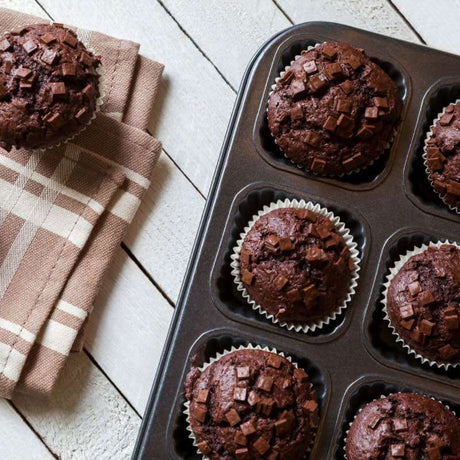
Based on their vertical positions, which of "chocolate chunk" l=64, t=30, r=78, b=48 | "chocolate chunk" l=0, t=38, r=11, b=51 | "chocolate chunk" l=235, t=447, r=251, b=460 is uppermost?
"chocolate chunk" l=64, t=30, r=78, b=48

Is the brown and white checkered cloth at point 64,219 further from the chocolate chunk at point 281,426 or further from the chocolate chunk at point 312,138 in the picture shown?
the chocolate chunk at point 281,426

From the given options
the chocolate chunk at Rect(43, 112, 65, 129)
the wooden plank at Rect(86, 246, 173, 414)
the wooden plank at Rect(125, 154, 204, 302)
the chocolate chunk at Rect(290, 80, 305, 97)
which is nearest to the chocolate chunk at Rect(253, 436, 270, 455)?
the wooden plank at Rect(86, 246, 173, 414)

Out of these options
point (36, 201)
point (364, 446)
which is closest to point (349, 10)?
point (36, 201)

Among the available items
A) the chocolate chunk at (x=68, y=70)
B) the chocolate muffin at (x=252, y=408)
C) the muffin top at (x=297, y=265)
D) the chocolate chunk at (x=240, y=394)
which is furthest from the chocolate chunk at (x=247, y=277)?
the chocolate chunk at (x=68, y=70)

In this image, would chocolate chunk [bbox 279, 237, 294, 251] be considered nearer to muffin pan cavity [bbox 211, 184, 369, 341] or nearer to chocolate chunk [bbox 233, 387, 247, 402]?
muffin pan cavity [bbox 211, 184, 369, 341]

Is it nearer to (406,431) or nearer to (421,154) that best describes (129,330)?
(406,431)

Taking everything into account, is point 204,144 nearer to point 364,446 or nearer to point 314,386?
point 314,386
